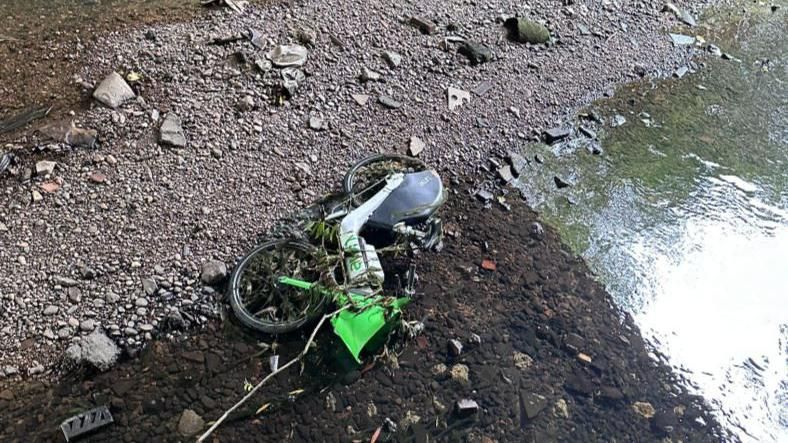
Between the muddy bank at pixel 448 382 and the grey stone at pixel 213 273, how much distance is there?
0.74 ft

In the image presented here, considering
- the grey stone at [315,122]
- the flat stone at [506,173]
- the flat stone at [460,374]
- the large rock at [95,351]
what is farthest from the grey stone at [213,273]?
the flat stone at [506,173]

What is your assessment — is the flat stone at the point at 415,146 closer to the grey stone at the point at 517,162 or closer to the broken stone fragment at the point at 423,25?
the grey stone at the point at 517,162

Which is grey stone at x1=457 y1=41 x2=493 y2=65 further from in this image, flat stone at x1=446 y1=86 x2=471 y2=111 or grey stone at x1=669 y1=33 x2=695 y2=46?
grey stone at x1=669 y1=33 x2=695 y2=46

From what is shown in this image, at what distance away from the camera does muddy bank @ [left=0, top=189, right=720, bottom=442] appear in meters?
2.71

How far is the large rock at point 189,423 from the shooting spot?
2.66 meters

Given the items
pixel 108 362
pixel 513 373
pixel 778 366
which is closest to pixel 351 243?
pixel 513 373

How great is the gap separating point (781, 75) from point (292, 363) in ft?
15.1

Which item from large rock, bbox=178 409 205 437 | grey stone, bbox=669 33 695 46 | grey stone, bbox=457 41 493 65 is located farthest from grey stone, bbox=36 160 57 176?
grey stone, bbox=669 33 695 46

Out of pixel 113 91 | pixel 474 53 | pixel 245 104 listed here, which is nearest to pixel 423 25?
pixel 474 53

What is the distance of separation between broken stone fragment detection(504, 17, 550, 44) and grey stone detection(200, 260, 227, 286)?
2777 millimetres

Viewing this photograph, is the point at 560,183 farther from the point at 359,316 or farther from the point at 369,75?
the point at 359,316

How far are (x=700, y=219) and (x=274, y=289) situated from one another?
2605mm

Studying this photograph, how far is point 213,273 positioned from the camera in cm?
→ 309

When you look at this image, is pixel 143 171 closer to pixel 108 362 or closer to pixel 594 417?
pixel 108 362
